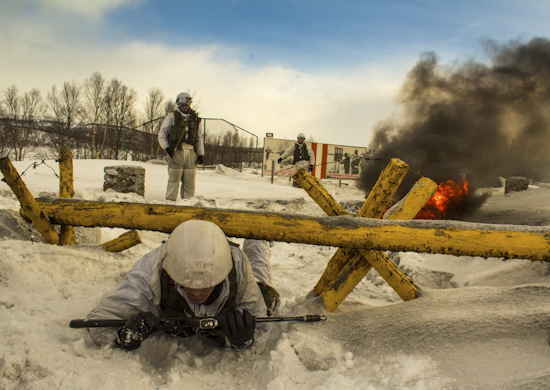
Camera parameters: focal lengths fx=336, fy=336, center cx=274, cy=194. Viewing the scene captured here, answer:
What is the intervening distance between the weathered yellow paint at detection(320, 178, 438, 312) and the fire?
659 centimetres

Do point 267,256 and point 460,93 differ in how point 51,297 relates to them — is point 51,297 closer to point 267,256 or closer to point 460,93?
point 267,256

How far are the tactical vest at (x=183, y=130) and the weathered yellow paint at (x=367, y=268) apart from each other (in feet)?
16.2

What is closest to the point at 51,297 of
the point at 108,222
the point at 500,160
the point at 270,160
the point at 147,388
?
the point at 108,222

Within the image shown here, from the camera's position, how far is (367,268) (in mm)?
2354

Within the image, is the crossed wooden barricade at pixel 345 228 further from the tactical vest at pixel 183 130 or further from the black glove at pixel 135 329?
the tactical vest at pixel 183 130

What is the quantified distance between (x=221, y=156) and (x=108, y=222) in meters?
16.7

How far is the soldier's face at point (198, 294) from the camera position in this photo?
173 cm

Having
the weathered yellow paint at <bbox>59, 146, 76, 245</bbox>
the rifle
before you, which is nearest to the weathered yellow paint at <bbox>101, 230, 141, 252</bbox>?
the weathered yellow paint at <bbox>59, 146, 76, 245</bbox>

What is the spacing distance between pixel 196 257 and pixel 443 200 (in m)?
8.58

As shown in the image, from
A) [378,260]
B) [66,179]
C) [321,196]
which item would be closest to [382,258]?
[378,260]

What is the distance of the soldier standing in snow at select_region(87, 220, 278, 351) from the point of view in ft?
5.52

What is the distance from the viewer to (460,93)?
11055 mm

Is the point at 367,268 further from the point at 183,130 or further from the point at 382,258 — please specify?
the point at 183,130

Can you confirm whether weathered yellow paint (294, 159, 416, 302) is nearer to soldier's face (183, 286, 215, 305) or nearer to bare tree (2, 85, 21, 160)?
soldier's face (183, 286, 215, 305)
